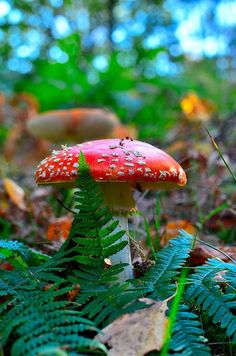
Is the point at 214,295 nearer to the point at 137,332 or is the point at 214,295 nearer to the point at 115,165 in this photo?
the point at 137,332

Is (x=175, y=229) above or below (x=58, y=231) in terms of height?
below

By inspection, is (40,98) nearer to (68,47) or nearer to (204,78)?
(68,47)

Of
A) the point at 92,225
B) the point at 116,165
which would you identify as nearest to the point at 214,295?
the point at 92,225

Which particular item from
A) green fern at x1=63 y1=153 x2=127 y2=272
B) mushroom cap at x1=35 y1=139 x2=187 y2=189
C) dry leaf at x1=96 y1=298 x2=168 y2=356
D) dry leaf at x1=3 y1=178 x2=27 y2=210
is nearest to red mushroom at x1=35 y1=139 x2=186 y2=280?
mushroom cap at x1=35 y1=139 x2=187 y2=189

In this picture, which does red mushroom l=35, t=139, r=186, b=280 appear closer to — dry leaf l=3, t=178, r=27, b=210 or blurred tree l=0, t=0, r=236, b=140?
dry leaf l=3, t=178, r=27, b=210

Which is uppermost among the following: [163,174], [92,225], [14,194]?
[14,194]

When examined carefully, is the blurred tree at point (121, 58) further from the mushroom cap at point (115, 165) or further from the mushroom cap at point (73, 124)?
the mushroom cap at point (115, 165)
